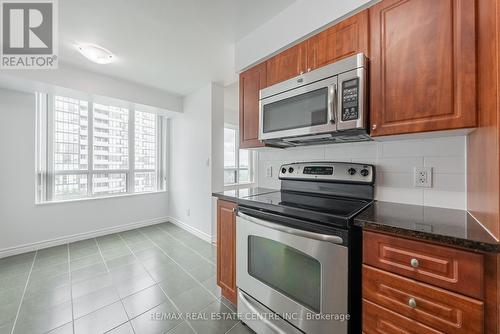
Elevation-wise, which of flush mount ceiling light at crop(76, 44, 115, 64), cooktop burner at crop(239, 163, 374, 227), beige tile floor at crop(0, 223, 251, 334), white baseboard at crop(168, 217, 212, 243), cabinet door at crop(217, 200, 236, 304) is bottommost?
beige tile floor at crop(0, 223, 251, 334)

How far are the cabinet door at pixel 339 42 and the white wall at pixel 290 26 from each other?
0.07 meters

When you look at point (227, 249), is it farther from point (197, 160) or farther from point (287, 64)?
point (197, 160)

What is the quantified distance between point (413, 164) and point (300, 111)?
2.57 feet

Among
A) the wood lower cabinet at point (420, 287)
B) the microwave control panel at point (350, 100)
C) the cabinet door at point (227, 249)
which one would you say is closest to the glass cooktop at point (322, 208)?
the wood lower cabinet at point (420, 287)

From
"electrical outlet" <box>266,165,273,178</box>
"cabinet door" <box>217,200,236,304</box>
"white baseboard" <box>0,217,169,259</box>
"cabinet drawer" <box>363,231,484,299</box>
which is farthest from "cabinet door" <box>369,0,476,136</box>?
"white baseboard" <box>0,217,169,259</box>

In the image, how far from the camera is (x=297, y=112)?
4.84 ft

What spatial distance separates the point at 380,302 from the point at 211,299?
1442mm

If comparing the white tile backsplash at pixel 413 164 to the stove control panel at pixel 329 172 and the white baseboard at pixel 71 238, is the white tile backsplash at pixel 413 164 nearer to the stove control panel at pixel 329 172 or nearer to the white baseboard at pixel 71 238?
the stove control panel at pixel 329 172

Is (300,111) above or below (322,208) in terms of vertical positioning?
above

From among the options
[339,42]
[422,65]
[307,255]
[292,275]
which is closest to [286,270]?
[292,275]

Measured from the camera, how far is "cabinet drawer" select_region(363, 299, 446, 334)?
2.70 ft

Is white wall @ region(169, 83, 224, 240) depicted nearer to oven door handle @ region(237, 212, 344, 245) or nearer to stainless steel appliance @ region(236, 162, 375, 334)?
stainless steel appliance @ region(236, 162, 375, 334)

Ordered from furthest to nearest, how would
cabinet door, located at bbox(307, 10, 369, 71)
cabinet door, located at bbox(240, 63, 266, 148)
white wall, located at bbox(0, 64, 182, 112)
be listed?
white wall, located at bbox(0, 64, 182, 112) → cabinet door, located at bbox(240, 63, 266, 148) → cabinet door, located at bbox(307, 10, 369, 71)

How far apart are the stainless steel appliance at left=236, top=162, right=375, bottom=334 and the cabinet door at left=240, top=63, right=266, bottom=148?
559mm
